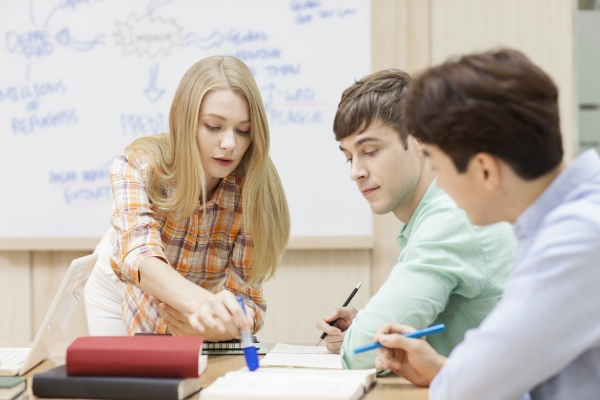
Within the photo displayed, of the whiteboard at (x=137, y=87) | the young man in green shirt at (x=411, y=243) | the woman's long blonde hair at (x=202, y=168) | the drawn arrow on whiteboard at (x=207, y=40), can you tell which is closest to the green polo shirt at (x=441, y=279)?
the young man in green shirt at (x=411, y=243)

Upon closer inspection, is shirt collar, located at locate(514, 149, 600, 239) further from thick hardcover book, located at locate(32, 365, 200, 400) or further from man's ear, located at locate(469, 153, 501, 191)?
thick hardcover book, located at locate(32, 365, 200, 400)

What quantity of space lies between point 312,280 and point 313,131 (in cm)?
58

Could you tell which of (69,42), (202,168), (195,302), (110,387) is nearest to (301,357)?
(195,302)

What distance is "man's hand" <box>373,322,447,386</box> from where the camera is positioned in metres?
1.14

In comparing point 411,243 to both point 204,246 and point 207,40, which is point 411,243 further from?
point 207,40

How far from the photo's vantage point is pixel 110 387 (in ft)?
3.60

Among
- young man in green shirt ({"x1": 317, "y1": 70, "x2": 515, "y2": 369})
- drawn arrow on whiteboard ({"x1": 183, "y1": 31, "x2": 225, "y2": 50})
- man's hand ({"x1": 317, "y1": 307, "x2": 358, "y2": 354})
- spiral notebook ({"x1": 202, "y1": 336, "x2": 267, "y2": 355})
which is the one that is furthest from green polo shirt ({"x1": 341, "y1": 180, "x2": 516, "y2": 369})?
drawn arrow on whiteboard ({"x1": 183, "y1": 31, "x2": 225, "y2": 50})

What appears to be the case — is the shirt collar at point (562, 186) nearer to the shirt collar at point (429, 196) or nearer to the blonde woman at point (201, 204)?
the shirt collar at point (429, 196)

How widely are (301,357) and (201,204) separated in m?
0.57

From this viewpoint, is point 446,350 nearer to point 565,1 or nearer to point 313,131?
point 313,131

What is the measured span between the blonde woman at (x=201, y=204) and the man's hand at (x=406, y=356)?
0.49 metres

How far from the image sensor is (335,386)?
3.54ft

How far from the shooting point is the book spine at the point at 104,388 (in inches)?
42.4

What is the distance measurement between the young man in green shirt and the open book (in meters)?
0.13
